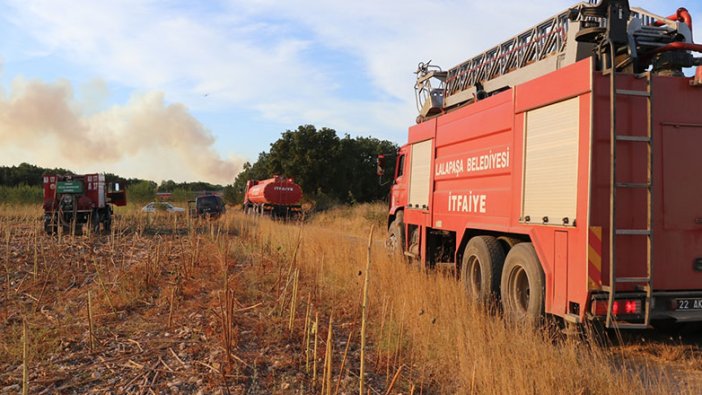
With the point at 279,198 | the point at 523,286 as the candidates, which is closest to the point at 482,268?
the point at 523,286

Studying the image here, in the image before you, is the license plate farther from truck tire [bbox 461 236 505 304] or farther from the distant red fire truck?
the distant red fire truck

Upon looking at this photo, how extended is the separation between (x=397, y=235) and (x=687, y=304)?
23.7 feet

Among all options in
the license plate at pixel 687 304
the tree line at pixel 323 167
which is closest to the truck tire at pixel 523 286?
the license plate at pixel 687 304

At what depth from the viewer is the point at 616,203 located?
5496 mm

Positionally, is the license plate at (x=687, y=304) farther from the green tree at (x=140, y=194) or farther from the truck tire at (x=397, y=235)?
the green tree at (x=140, y=194)

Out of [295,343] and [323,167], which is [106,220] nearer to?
[295,343]

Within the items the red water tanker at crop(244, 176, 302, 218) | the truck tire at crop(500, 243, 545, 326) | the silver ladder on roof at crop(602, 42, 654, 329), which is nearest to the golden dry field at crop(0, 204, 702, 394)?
the truck tire at crop(500, 243, 545, 326)

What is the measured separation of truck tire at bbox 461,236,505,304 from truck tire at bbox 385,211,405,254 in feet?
12.2

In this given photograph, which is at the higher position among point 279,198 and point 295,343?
point 279,198

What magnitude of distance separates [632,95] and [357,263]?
18.2 ft

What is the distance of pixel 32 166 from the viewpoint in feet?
204

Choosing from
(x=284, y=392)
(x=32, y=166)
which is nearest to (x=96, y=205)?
(x=284, y=392)

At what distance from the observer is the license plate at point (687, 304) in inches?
221

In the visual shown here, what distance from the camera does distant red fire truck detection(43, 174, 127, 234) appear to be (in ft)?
61.8
